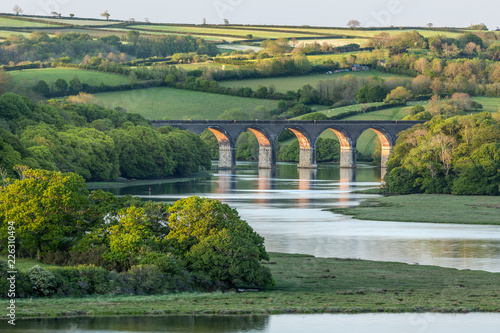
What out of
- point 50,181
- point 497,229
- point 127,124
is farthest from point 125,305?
point 127,124

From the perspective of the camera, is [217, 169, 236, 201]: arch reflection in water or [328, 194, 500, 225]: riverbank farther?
[217, 169, 236, 201]: arch reflection in water

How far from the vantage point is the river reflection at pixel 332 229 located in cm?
5341

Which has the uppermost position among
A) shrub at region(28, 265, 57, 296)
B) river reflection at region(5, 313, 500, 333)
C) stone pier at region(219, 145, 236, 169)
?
stone pier at region(219, 145, 236, 169)

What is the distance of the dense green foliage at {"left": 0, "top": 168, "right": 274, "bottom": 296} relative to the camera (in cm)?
3675

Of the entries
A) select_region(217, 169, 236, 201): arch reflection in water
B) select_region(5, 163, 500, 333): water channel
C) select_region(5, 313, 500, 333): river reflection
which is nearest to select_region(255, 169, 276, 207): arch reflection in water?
select_region(5, 163, 500, 333): water channel

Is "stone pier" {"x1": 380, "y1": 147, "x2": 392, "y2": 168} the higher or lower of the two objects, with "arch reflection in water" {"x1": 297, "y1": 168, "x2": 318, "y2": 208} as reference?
higher

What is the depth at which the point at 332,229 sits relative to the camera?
68.1 meters

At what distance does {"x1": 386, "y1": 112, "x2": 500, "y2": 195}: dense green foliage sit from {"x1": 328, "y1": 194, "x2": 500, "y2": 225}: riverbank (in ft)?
9.14

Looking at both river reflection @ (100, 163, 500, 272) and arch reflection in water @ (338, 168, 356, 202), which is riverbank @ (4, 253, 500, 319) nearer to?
river reflection @ (100, 163, 500, 272)

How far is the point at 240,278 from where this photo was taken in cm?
3809

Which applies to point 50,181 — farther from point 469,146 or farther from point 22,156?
point 469,146

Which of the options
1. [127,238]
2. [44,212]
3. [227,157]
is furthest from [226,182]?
[127,238]

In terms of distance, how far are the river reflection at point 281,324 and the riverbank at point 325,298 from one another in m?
0.66

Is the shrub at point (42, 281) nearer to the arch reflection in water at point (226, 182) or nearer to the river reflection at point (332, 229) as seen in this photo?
the river reflection at point (332, 229)
